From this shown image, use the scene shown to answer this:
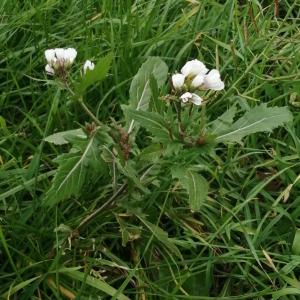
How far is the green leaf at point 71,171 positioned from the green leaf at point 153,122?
0.11 meters

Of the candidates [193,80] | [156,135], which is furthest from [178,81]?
[156,135]

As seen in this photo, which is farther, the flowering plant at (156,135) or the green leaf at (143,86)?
the green leaf at (143,86)

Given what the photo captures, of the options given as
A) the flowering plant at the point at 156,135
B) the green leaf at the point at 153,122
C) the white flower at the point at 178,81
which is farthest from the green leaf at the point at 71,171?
the white flower at the point at 178,81

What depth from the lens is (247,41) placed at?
234cm

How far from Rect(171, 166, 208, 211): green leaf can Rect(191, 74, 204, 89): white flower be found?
0.21 meters

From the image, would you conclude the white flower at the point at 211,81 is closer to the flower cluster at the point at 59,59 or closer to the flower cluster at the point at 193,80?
the flower cluster at the point at 193,80

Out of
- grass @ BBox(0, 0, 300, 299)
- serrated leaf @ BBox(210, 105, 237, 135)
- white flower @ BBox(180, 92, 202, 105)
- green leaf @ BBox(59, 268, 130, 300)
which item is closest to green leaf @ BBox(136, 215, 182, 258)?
grass @ BBox(0, 0, 300, 299)

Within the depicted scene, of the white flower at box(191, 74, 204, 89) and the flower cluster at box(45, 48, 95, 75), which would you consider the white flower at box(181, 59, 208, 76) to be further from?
the flower cluster at box(45, 48, 95, 75)

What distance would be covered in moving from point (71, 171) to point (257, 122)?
1.54 ft

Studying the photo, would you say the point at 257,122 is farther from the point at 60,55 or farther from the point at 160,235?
the point at 60,55

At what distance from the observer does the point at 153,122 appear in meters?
1.59

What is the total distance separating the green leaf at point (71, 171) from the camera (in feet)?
5.26

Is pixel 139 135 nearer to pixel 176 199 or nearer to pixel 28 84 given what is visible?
pixel 176 199

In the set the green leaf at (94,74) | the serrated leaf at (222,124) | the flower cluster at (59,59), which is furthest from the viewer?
the serrated leaf at (222,124)
